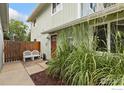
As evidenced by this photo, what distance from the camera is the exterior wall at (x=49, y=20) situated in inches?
380

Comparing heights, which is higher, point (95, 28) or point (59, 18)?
point (59, 18)

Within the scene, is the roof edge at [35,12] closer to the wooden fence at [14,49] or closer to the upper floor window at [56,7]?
the upper floor window at [56,7]

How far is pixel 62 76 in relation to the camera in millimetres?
5680

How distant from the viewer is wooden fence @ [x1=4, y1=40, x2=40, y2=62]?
12617mm

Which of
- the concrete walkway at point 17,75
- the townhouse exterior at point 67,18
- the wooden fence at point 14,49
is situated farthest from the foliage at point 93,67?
the wooden fence at point 14,49

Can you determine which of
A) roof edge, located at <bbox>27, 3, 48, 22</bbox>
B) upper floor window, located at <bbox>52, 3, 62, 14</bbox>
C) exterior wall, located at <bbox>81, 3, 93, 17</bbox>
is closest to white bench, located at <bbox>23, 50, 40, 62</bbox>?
upper floor window, located at <bbox>52, 3, 62, 14</bbox>

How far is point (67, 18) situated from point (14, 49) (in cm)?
508

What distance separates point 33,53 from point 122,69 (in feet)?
33.4

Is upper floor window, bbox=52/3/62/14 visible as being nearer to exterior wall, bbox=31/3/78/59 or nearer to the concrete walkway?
exterior wall, bbox=31/3/78/59

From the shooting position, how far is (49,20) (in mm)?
13562

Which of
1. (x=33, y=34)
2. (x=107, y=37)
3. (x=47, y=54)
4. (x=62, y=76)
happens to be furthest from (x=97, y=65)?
(x=33, y=34)
